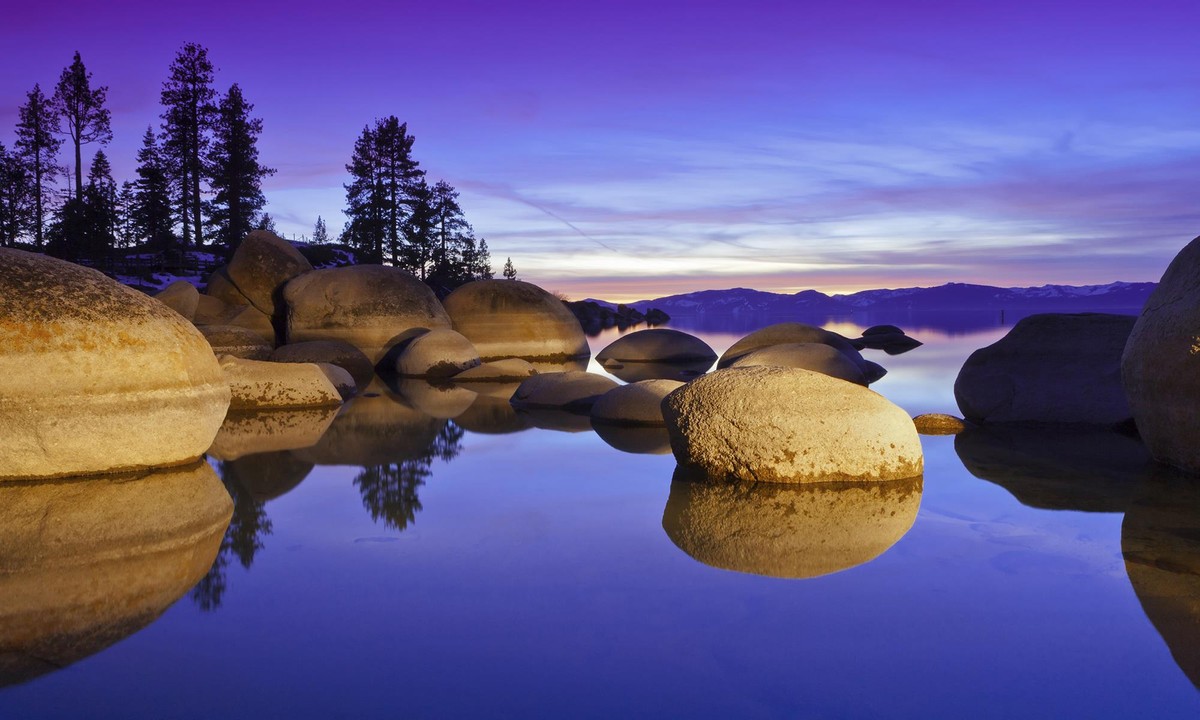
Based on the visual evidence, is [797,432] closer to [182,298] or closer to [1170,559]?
[1170,559]

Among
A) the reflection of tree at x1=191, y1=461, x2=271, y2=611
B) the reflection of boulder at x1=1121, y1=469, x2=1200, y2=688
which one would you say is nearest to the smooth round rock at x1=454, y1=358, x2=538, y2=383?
the reflection of tree at x1=191, y1=461, x2=271, y2=611

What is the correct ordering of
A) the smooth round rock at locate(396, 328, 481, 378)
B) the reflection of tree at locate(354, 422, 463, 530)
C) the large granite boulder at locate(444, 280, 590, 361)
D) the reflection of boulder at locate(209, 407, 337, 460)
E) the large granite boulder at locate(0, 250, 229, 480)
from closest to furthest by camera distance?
the reflection of tree at locate(354, 422, 463, 530) → the large granite boulder at locate(0, 250, 229, 480) → the reflection of boulder at locate(209, 407, 337, 460) → the smooth round rock at locate(396, 328, 481, 378) → the large granite boulder at locate(444, 280, 590, 361)

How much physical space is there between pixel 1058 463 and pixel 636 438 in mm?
4336

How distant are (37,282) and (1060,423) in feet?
36.0

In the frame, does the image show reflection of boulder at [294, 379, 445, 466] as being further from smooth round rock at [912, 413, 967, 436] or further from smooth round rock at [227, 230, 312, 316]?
smooth round rock at [227, 230, 312, 316]

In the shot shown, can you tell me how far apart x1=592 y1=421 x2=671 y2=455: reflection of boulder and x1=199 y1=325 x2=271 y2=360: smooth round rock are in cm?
1091

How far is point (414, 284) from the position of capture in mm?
23266

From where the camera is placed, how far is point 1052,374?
11680mm

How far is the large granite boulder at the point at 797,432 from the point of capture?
24.6 ft

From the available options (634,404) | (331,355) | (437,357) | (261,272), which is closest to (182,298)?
(261,272)

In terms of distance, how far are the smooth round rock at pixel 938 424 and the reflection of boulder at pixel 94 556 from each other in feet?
26.4

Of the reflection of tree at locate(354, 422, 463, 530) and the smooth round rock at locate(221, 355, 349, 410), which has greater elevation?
the smooth round rock at locate(221, 355, 349, 410)

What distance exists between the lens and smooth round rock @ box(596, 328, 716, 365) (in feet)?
→ 85.0

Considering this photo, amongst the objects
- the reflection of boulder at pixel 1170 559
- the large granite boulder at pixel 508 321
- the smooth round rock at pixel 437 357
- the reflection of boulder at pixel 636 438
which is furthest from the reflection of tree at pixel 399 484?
the large granite boulder at pixel 508 321
